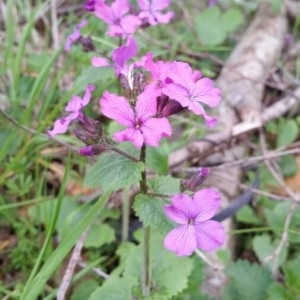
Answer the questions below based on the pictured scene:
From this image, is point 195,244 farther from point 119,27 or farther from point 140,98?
point 119,27

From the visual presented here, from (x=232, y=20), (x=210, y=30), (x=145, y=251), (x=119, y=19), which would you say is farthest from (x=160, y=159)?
(x=232, y=20)


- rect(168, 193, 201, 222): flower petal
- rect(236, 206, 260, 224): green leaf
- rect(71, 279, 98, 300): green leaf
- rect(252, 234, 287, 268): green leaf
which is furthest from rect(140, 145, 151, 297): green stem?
rect(236, 206, 260, 224): green leaf

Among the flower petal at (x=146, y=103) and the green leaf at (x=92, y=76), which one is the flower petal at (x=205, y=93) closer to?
the flower petal at (x=146, y=103)

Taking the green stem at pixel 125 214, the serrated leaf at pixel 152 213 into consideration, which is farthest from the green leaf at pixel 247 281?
the serrated leaf at pixel 152 213

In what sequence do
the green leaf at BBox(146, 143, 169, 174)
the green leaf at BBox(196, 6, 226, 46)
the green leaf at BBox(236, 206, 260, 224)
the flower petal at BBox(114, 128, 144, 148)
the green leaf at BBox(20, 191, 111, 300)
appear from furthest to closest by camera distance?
1. the green leaf at BBox(196, 6, 226, 46)
2. the green leaf at BBox(236, 206, 260, 224)
3. the green leaf at BBox(146, 143, 169, 174)
4. the green leaf at BBox(20, 191, 111, 300)
5. the flower petal at BBox(114, 128, 144, 148)

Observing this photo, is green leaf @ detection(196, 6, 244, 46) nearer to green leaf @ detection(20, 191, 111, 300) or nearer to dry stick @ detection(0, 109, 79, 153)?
dry stick @ detection(0, 109, 79, 153)

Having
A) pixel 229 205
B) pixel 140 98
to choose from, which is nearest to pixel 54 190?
pixel 229 205
